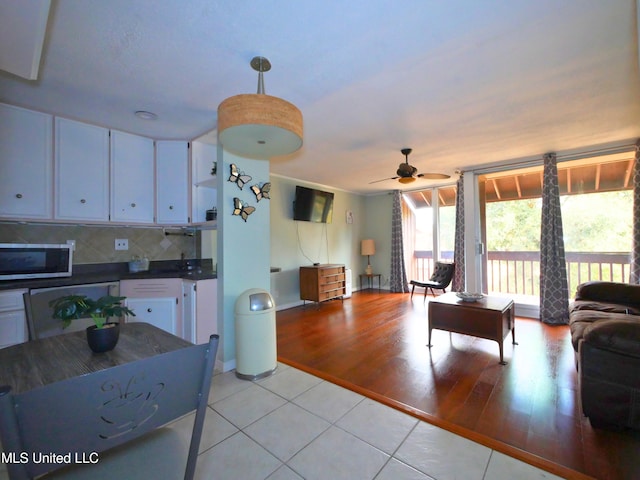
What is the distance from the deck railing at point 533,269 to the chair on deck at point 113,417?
5195mm

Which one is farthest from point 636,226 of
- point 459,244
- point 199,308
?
point 199,308

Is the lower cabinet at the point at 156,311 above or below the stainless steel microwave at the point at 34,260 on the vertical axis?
below

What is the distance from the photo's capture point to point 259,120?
142cm

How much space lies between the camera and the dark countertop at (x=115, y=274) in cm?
219

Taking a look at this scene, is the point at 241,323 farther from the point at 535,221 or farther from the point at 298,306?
the point at 535,221

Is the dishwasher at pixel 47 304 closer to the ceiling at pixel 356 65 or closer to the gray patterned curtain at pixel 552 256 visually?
the ceiling at pixel 356 65

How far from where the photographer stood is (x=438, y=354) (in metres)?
2.80

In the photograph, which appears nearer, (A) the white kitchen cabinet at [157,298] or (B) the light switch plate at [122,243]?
(A) the white kitchen cabinet at [157,298]

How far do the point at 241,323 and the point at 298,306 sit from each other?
2771 millimetres

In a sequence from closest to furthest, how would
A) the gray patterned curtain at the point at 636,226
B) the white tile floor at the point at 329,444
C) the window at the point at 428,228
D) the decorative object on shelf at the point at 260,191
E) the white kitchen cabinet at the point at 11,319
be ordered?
the white tile floor at the point at 329,444, the white kitchen cabinet at the point at 11,319, the decorative object on shelf at the point at 260,191, the gray patterned curtain at the point at 636,226, the window at the point at 428,228

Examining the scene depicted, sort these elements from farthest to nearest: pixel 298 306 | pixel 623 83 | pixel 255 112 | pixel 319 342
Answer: pixel 298 306 < pixel 319 342 < pixel 623 83 < pixel 255 112

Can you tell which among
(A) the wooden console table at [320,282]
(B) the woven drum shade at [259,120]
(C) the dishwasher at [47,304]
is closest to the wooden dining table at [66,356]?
(C) the dishwasher at [47,304]

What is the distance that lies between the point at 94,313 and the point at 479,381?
2.62 metres

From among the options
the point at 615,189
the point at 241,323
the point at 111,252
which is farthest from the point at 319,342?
the point at 615,189
